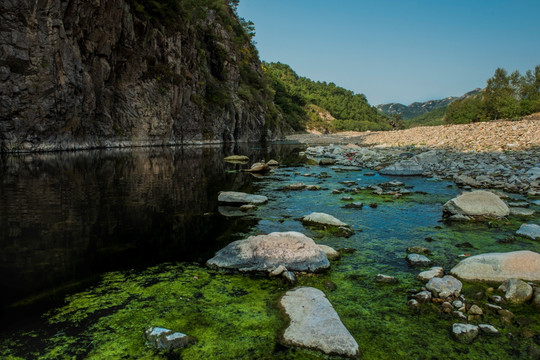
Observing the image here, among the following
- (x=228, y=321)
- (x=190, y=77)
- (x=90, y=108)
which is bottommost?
(x=228, y=321)

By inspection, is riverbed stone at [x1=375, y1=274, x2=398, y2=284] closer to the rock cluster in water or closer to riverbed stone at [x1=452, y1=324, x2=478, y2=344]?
riverbed stone at [x1=452, y1=324, x2=478, y2=344]

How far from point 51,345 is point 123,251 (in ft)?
9.57

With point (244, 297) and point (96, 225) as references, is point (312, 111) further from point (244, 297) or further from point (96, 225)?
point (244, 297)

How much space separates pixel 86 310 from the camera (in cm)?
406

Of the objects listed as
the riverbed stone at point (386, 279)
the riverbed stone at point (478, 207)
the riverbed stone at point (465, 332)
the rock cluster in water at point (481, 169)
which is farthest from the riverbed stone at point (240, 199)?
the rock cluster in water at point (481, 169)

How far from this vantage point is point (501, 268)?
489 centimetres

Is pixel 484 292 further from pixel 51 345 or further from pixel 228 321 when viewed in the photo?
pixel 51 345

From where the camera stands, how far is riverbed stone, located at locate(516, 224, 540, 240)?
6.71 metres

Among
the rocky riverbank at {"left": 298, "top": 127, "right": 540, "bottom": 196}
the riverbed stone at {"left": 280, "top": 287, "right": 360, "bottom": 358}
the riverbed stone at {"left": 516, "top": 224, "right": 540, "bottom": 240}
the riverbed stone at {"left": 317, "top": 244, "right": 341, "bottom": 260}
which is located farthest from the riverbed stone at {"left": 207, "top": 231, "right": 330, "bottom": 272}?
the rocky riverbank at {"left": 298, "top": 127, "right": 540, "bottom": 196}

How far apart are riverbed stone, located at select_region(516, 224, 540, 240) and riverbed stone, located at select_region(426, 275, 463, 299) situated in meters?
3.53

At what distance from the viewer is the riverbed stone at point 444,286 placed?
437 centimetres

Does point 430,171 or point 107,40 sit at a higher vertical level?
point 107,40

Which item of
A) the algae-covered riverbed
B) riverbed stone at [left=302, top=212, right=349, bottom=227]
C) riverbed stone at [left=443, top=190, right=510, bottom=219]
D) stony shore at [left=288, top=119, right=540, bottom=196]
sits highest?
stony shore at [left=288, top=119, right=540, bottom=196]

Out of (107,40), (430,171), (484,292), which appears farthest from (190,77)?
(484,292)
